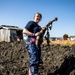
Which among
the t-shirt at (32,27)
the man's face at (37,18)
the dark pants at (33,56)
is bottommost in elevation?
the dark pants at (33,56)

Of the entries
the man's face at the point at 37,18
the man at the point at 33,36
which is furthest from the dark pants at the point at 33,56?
the man's face at the point at 37,18

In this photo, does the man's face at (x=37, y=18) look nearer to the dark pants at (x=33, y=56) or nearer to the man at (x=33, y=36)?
the man at (x=33, y=36)

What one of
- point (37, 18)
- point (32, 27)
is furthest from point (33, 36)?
point (37, 18)

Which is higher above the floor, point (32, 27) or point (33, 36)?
point (32, 27)

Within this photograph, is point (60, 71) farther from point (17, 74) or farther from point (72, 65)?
point (17, 74)

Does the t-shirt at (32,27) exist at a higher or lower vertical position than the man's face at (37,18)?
lower

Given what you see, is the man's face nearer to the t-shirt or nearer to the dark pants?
the t-shirt

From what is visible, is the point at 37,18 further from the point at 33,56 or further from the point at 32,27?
the point at 33,56

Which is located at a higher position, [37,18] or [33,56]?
[37,18]

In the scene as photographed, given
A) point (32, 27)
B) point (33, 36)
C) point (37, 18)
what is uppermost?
point (37, 18)

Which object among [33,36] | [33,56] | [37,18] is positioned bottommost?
[33,56]

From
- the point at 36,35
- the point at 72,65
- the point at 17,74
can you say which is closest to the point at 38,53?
the point at 36,35

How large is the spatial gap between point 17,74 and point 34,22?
1.79m

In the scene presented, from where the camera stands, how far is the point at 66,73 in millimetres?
6793
